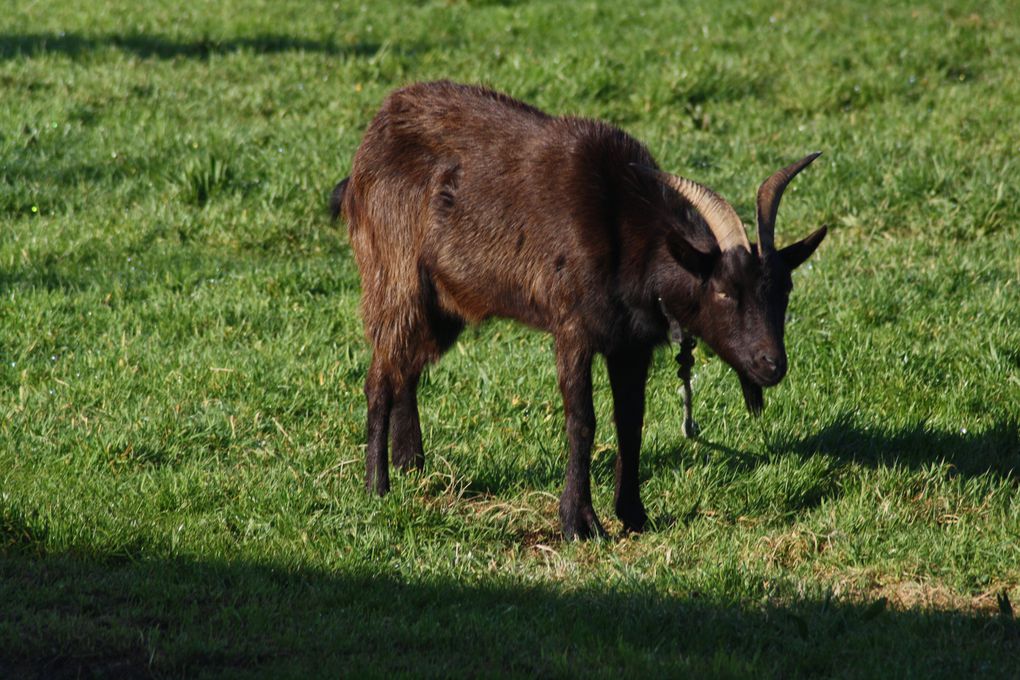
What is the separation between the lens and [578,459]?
5.89 metres

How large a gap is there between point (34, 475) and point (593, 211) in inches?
110

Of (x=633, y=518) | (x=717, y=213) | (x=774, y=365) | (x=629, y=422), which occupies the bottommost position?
(x=633, y=518)

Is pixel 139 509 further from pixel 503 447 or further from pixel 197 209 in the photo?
pixel 197 209

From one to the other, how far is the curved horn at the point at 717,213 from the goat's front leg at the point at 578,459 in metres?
0.84

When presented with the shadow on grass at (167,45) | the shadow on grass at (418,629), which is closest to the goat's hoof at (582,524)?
the shadow on grass at (418,629)

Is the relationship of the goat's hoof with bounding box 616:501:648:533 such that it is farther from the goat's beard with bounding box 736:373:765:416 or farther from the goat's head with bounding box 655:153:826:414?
the goat's head with bounding box 655:153:826:414

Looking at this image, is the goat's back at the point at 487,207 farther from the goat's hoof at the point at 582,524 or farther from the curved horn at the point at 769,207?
the goat's hoof at the point at 582,524

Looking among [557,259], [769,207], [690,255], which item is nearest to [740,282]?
[690,255]

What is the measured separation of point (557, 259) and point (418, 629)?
183cm

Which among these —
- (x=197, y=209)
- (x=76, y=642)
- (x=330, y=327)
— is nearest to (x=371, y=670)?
(x=76, y=642)

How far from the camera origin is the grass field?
479cm

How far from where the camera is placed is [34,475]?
19.6 feet

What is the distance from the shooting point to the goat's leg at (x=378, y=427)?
6242mm

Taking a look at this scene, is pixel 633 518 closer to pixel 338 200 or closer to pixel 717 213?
pixel 717 213
